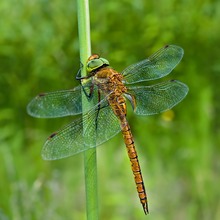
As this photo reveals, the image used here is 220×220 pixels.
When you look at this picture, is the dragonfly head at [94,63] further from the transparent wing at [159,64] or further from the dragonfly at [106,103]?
the transparent wing at [159,64]

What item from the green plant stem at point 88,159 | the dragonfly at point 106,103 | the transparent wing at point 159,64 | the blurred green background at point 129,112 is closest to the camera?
the green plant stem at point 88,159

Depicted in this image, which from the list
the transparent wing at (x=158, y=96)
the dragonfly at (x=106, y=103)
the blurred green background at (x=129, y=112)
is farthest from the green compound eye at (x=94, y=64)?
the blurred green background at (x=129, y=112)

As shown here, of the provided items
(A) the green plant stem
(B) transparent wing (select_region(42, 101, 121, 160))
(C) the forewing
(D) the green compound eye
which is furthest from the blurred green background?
(A) the green plant stem

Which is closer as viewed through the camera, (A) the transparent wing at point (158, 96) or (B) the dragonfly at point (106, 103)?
(B) the dragonfly at point (106, 103)

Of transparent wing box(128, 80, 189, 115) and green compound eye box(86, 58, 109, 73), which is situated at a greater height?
green compound eye box(86, 58, 109, 73)

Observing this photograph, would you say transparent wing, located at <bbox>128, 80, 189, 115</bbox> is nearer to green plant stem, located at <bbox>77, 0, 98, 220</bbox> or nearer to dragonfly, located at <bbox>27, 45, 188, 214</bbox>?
dragonfly, located at <bbox>27, 45, 188, 214</bbox>

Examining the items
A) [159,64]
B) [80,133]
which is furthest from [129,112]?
[80,133]

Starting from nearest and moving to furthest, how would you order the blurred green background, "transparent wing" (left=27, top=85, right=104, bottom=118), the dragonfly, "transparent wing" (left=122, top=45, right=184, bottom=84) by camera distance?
the dragonfly → "transparent wing" (left=27, top=85, right=104, bottom=118) → "transparent wing" (left=122, top=45, right=184, bottom=84) → the blurred green background
